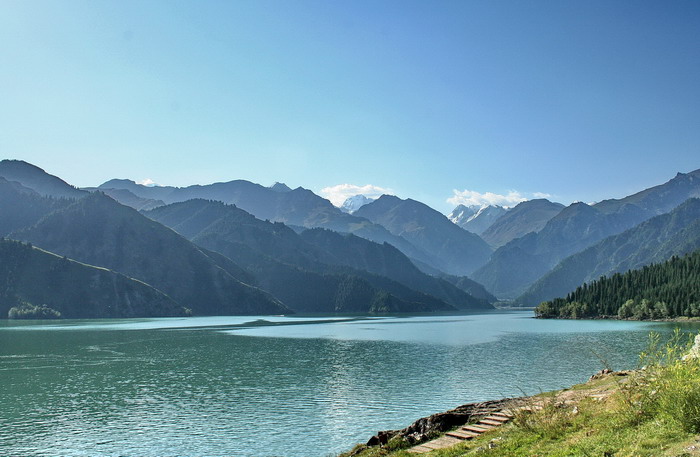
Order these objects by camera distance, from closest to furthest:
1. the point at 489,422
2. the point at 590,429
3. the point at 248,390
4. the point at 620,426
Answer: the point at 620,426
the point at 590,429
the point at 489,422
the point at 248,390

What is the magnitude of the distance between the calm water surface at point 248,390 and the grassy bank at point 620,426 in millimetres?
3657

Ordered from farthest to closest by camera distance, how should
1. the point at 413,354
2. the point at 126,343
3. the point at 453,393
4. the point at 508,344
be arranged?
the point at 126,343
the point at 508,344
the point at 413,354
the point at 453,393

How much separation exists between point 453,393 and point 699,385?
4799 centimetres

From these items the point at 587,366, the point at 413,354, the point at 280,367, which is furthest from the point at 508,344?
the point at 280,367

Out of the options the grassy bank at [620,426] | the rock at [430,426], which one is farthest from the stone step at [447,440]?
the grassy bank at [620,426]

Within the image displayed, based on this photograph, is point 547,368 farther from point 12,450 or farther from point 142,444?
point 12,450

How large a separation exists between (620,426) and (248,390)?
2288 inches

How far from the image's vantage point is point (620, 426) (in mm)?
Result: 27484

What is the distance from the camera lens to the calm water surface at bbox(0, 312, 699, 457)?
51094 mm

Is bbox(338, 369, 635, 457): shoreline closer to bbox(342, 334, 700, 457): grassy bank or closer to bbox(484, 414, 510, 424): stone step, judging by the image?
bbox(484, 414, 510, 424): stone step

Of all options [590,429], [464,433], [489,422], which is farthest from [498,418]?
[590,429]

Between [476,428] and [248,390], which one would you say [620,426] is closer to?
[476,428]

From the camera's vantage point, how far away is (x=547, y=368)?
9312 cm

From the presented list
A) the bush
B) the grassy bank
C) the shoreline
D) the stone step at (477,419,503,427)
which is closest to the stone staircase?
the stone step at (477,419,503,427)
